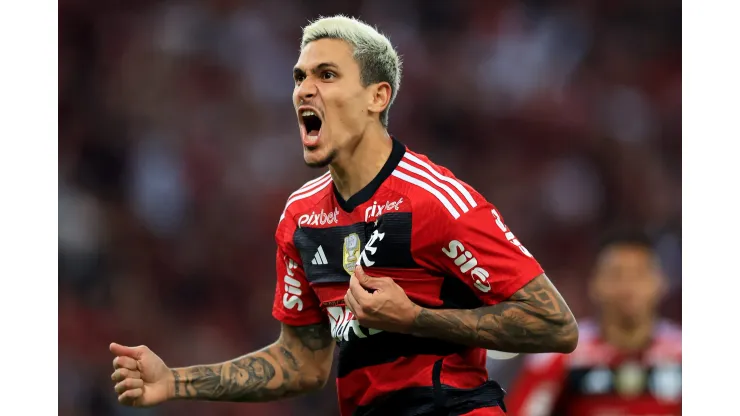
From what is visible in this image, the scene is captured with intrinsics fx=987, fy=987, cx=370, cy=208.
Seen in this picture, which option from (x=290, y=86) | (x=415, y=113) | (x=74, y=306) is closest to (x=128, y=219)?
(x=74, y=306)

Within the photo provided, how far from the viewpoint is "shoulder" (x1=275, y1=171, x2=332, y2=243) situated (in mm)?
4055

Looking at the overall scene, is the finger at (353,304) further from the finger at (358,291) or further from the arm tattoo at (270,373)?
the arm tattoo at (270,373)

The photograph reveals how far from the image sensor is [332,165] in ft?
12.8

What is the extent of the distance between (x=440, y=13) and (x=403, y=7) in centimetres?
44

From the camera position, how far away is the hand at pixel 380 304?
133 inches

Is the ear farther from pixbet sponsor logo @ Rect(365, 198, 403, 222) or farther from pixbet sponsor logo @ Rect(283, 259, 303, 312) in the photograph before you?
pixbet sponsor logo @ Rect(283, 259, 303, 312)

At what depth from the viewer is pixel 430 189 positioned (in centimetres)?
366

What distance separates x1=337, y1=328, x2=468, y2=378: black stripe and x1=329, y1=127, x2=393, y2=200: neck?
0.58 meters

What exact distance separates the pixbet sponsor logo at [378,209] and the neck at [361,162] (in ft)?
0.42

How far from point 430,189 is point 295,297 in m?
0.85

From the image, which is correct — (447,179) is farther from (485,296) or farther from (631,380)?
(631,380)

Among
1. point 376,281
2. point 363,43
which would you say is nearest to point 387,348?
point 376,281

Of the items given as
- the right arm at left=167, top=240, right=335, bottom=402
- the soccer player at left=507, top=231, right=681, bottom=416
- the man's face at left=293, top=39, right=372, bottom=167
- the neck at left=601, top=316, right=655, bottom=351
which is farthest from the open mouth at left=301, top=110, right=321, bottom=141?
the neck at left=601, top=316, right=655, bottom=351

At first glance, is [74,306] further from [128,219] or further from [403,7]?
[403,7]
